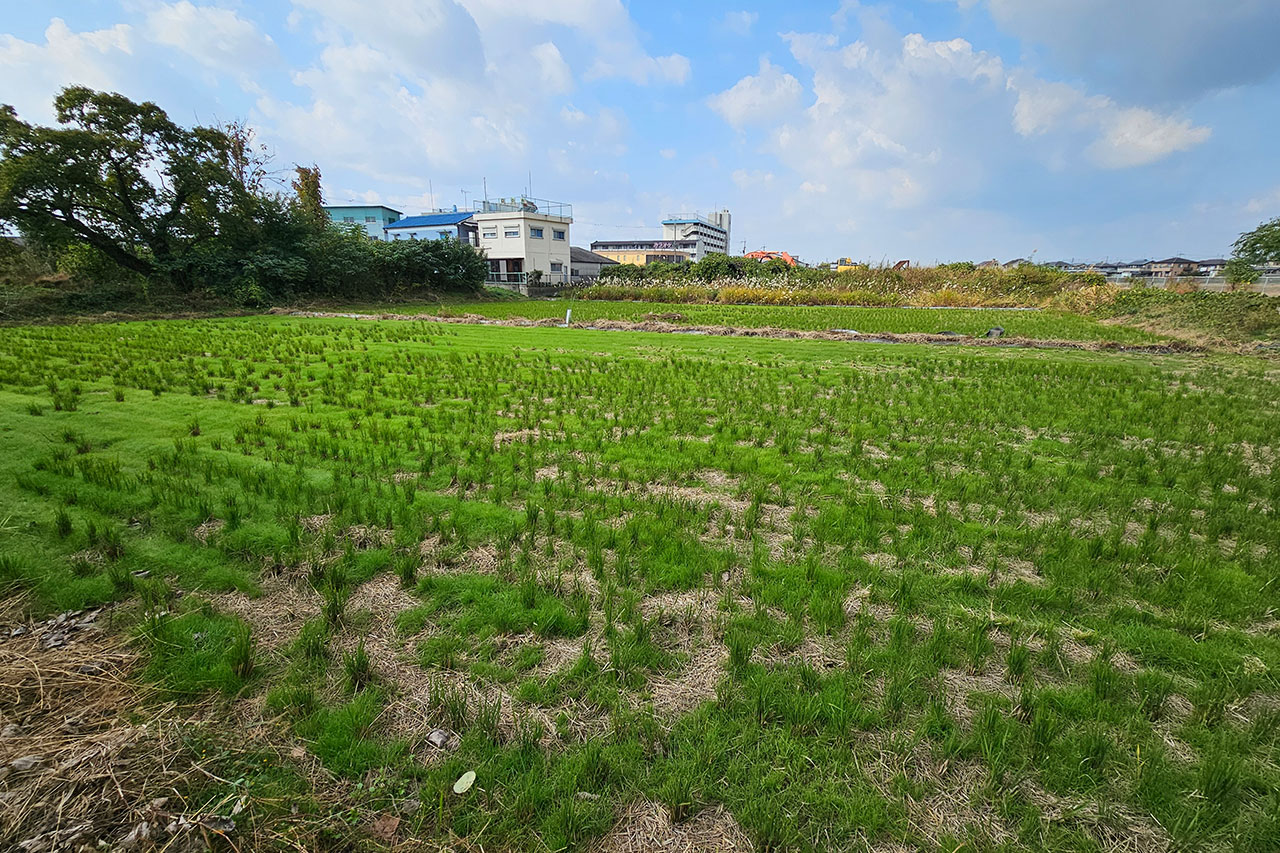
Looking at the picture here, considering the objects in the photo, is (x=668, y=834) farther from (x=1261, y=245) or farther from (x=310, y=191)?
(x=310, y=191)

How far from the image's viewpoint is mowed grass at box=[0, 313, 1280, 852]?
85.4 inches

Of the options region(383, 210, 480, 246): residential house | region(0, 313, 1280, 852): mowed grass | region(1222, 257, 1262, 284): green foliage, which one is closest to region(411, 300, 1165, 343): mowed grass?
region(1222, 257, 1262, 284): green foliage

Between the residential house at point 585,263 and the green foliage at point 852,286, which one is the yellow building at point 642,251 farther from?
the green foliage at point 852,286

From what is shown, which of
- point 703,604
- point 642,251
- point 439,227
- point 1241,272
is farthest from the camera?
point 642,251

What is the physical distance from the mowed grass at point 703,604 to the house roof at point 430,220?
176 ft

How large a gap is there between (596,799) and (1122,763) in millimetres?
2305

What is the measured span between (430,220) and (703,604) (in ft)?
207

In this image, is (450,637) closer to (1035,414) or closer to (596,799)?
(596,799)

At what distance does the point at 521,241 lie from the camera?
49.5 meters

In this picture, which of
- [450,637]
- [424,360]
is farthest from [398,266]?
[450,637]

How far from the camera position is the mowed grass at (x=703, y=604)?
217 cm

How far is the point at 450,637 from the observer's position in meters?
3.04

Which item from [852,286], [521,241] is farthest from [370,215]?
[852,286]

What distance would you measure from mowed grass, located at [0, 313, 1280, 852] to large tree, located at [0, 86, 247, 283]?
19930 mm
